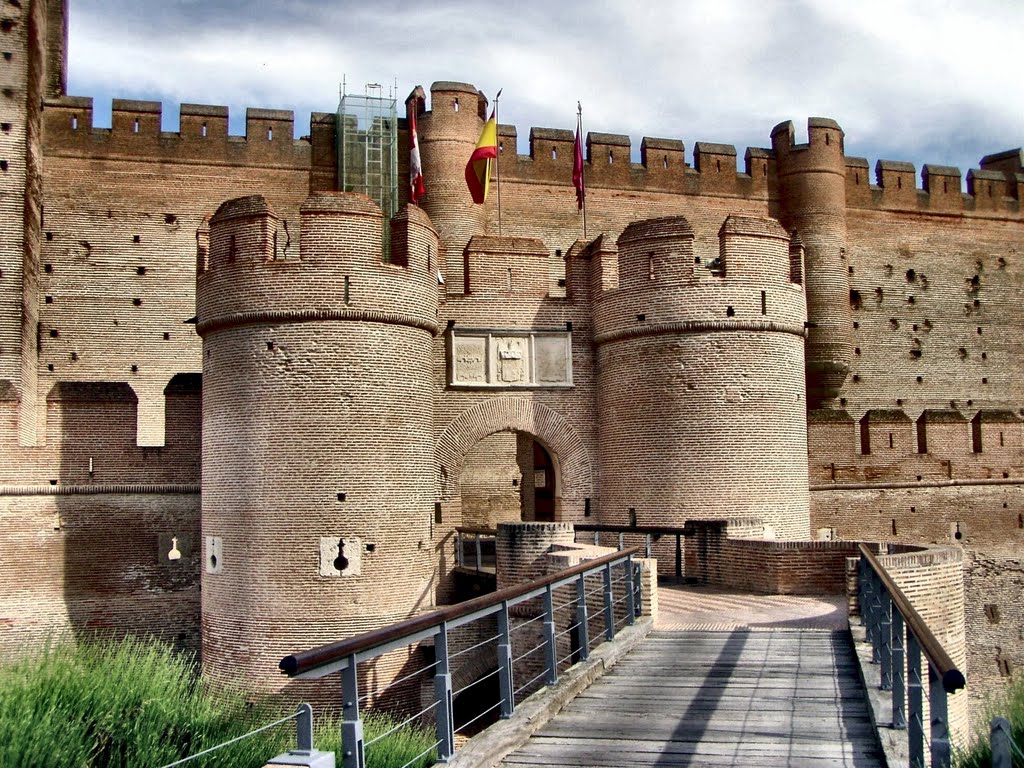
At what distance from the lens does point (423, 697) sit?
1438 centimetres

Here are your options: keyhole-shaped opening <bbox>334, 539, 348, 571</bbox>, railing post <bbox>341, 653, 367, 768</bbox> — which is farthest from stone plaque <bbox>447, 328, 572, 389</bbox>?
railing post <bbox>341, 653, 367, 768</bbox>

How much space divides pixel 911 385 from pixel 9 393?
19172 millimetres

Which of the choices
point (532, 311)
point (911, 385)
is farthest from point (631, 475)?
point (911, 385)

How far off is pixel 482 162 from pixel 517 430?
5833mm

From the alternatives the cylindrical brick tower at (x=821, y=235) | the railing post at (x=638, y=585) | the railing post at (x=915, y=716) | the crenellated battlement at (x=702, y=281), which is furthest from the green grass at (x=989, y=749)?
the cylindrical brick tower at (x=821, y=235)

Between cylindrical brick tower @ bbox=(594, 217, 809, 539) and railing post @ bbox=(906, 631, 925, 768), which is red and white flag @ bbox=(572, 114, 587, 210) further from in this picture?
railing post @ bbox=(906, 631, 925, 768)

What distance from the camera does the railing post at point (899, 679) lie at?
5.88 metres

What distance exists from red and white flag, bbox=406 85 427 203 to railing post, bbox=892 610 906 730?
16142 mm

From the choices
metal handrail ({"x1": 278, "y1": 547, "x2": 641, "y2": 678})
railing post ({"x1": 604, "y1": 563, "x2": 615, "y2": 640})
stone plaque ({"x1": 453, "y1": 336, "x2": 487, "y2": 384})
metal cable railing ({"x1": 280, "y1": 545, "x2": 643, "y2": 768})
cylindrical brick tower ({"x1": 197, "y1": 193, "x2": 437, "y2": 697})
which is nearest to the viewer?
metal handrail ({"x1": 278, "y1": 547, "x2": 641, "y2": 678})

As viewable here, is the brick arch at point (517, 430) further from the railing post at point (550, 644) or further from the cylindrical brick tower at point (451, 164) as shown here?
the railing post at point (550, 644)

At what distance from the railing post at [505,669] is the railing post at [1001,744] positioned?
2.97 metres

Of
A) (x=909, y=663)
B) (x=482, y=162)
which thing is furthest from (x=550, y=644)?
(x=482, y=162)

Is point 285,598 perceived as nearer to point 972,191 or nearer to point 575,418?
point 575,418

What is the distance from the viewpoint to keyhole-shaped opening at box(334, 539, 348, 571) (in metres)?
14.3
